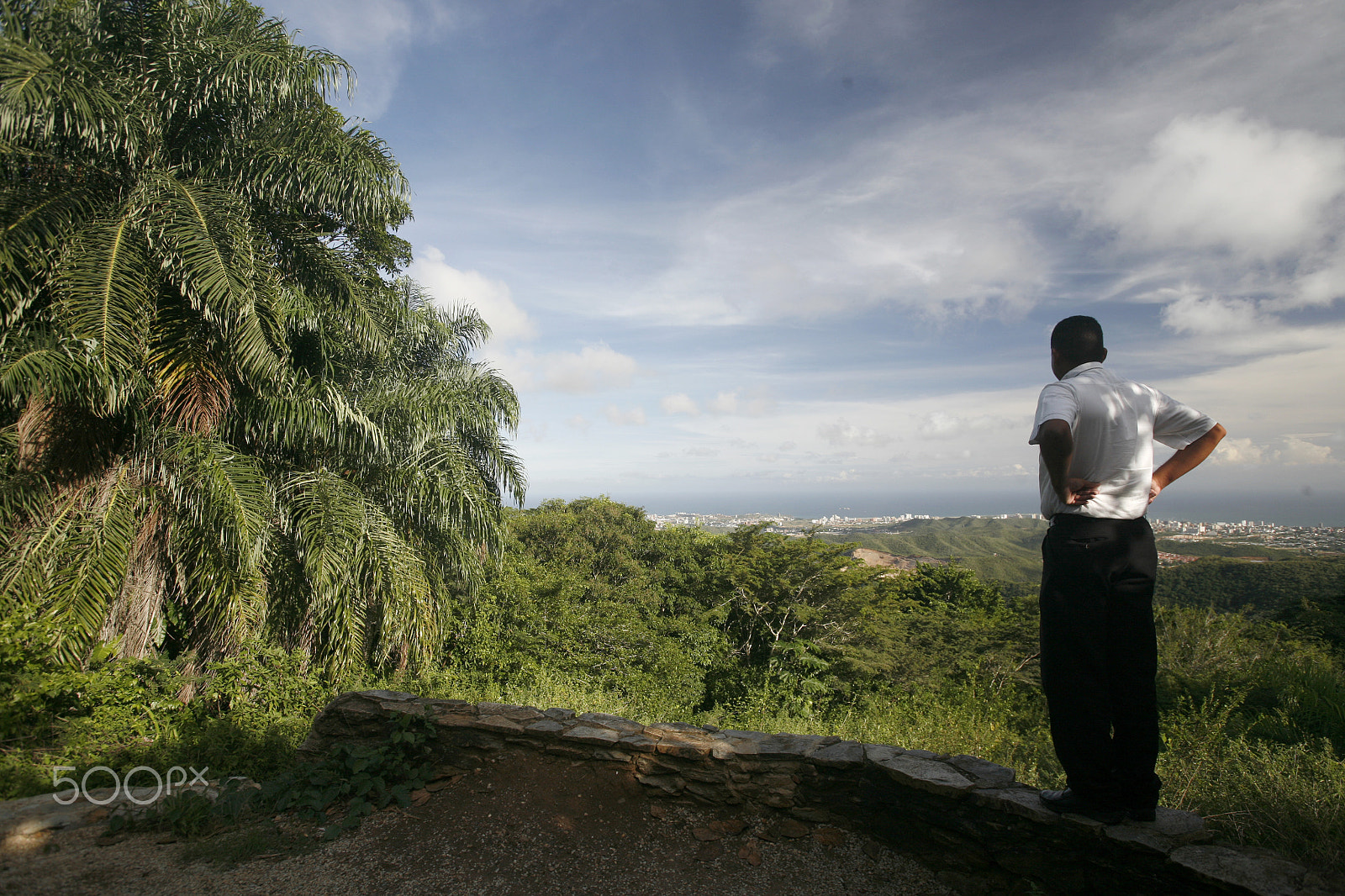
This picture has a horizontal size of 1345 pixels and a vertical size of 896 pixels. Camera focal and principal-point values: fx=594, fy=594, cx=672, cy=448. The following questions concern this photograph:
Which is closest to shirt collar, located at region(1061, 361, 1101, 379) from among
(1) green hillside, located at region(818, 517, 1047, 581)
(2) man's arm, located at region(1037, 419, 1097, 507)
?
(2) man's arm, located at region(1037, 419, 1097, 507)

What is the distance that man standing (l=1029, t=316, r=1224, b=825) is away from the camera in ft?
7.13

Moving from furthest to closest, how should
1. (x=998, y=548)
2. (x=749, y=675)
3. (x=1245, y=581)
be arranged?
(x=998, y=548) → (x=1245, y=581) → (x=749, y=675)

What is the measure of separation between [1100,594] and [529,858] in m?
2.87

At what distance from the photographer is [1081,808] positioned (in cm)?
228

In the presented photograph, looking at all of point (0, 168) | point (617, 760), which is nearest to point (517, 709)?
point (617, 760)

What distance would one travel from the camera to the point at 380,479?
781cm

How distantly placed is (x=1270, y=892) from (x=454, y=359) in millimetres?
10269

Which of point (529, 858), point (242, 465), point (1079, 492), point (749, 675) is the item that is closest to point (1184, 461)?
point (1079, 492)

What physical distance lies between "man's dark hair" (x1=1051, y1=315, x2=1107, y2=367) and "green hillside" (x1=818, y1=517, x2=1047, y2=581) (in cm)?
3287

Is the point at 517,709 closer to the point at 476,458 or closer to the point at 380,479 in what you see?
the point at 380,479

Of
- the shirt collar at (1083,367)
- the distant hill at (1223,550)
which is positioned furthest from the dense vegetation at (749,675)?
the distant hill at (1223,550)

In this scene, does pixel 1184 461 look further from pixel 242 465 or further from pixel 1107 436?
pixel 242 465

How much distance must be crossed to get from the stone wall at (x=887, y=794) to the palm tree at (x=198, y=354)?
3.03m

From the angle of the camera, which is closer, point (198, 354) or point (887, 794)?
point (887, 794)
